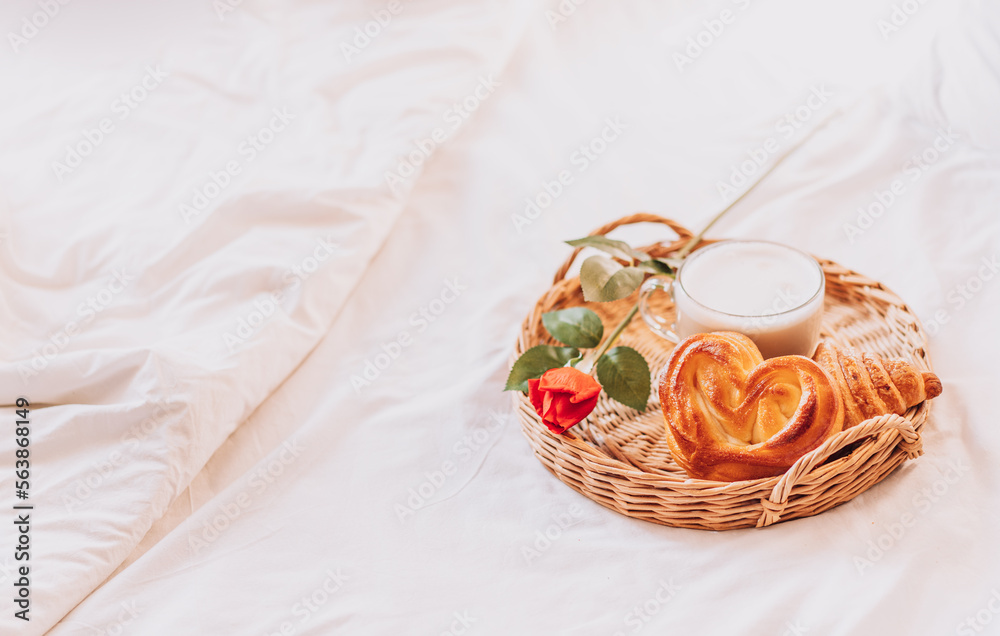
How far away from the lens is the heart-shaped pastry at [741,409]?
0.77 metres

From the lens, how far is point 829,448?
742mm

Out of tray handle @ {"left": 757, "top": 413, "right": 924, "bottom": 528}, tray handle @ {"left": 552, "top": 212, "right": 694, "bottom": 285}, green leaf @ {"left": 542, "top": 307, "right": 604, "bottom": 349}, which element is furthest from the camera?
tray handle @ {"left": 552, "top": 212, "right": 694, "bottom": 285}

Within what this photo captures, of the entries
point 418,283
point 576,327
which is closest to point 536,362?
point 576,327

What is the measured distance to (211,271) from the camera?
3.59 feet

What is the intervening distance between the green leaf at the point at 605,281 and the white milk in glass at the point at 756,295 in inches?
2.0

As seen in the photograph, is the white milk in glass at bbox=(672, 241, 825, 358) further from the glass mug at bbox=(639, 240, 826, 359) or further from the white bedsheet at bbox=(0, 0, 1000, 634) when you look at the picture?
the white bedsheet at bbox=(0, 0, 1000, 634)

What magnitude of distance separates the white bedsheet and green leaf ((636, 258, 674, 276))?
21 centimetres

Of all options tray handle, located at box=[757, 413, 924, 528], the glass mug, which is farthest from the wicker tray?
the glass mug

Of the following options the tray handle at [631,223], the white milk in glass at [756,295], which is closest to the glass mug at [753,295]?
the white milk in glass at [756,295]

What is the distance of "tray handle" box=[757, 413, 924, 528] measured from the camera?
0.74 m

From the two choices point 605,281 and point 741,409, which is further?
point 605,281

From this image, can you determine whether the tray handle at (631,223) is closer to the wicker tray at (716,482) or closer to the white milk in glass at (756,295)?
the wicker tray at (716,482)

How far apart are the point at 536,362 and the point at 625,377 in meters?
0.10

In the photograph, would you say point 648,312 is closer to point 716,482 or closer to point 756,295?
point 756,295
